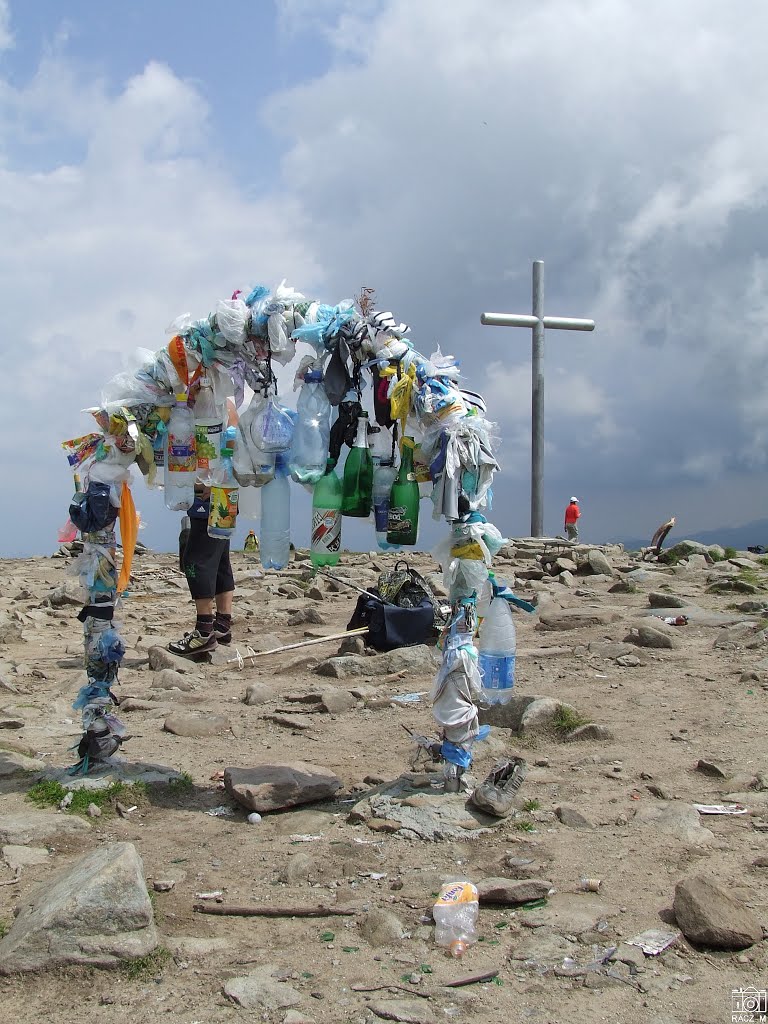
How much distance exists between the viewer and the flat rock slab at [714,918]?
11.2 feet

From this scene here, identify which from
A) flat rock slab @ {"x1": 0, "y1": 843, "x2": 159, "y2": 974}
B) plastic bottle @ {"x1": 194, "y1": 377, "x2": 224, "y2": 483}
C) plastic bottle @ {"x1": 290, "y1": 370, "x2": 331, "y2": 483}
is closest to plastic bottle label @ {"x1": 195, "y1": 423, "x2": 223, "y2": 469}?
plastic bottle @ {"x1": 194, "y1": 377, "x2": 224, "y2": 483}

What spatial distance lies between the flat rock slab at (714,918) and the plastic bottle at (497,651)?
179cm

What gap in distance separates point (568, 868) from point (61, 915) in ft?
7.22

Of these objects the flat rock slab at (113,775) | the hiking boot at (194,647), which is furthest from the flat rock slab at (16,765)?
the hiking boot at (194,647)

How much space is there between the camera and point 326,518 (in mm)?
5246

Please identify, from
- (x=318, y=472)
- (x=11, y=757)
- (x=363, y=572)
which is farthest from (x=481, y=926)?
(x=363, y=572)

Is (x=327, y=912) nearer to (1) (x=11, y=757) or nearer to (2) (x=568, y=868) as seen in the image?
(2) (x=568, y=868)

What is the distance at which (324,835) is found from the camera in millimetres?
4621

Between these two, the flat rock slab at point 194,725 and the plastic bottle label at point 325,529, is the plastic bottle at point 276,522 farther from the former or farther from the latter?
the flat rock slab at point 194,725

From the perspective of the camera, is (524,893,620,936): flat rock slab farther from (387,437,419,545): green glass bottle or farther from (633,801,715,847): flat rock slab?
(387,437,419,545): green glass bottle

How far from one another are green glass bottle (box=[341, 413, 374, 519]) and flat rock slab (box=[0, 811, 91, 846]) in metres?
2.25

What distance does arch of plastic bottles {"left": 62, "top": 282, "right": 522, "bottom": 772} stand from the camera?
4.93 metres

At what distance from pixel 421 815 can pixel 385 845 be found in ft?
1.00

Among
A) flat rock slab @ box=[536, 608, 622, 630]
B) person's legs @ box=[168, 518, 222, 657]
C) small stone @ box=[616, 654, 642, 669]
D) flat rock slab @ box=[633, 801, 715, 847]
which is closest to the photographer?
flat rock slab @ box=[633, 801, 715, 847]
